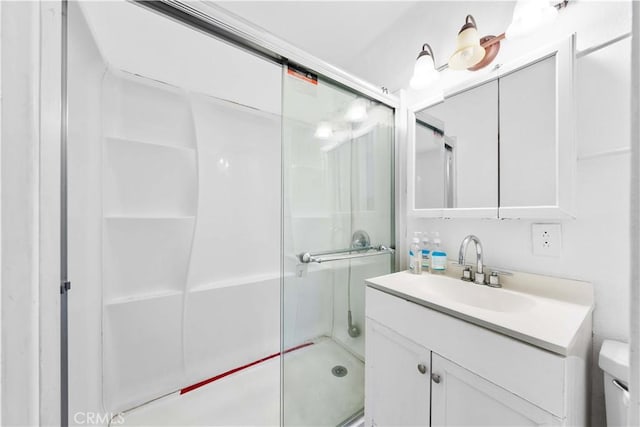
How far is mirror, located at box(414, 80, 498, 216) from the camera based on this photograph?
1.03 m

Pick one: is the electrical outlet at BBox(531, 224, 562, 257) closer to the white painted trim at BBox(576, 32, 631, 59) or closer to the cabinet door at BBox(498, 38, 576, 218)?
the cabinet door at BBox(498, 38, 576, 218)

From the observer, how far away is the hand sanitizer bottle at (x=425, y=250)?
48.7 inches

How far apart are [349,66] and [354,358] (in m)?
2.08

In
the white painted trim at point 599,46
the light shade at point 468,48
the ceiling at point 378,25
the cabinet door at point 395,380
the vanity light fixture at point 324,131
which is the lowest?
the cabinet door at point 395,380

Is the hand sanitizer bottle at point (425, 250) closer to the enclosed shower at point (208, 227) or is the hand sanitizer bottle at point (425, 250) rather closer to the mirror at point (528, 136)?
the enclosed shower at point (208, 227)

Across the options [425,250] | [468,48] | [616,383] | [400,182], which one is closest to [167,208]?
[400,182]

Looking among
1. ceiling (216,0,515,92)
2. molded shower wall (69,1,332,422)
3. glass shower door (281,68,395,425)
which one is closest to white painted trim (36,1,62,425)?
molded shower wall (69,1,332,422)

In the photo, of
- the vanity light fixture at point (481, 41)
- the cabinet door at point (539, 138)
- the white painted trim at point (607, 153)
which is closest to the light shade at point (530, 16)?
the vanity light fixture at point (481, 41)

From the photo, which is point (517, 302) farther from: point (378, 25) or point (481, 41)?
point (378, 25)

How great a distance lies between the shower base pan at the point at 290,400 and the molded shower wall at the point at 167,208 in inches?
3.6

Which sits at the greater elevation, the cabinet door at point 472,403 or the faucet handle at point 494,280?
the faucet handle at point 494,280

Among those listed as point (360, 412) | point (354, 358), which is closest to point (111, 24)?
point (354, 358)

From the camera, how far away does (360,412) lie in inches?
49.1

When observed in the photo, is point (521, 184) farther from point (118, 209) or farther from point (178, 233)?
point (118, 209)
